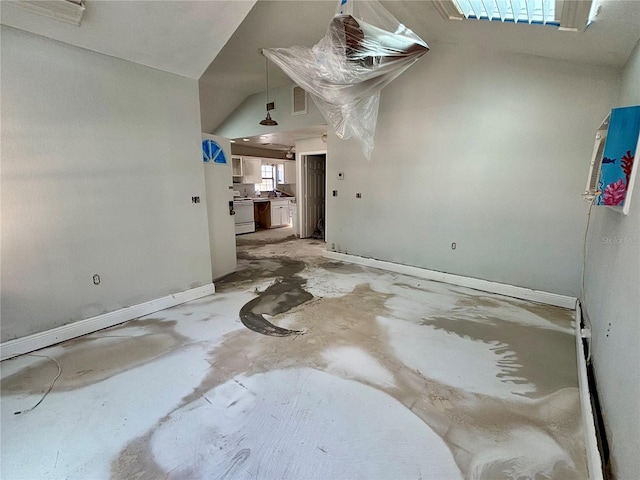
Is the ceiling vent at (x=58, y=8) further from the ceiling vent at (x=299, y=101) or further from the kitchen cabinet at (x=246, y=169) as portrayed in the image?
the kitchen cabinet at (x=246, y=169)

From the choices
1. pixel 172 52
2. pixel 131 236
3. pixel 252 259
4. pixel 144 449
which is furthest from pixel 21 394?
pixel 252 259

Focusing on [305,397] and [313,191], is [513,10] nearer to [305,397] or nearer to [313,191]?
[305,397]

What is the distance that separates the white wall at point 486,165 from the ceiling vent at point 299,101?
1.32 metres

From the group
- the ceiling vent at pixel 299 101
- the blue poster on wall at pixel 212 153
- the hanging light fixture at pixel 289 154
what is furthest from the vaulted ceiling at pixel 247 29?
the hanging light fixture at pixel 289 154

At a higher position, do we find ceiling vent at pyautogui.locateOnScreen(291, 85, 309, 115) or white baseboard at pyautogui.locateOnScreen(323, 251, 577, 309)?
ceiling vent at pyautogui.locateOnScreen(291, 85, 309, 115)

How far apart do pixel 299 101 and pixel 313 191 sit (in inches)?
91.7

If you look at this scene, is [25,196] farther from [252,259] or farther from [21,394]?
[252,259]

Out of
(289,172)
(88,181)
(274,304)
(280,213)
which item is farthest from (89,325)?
(289,172)

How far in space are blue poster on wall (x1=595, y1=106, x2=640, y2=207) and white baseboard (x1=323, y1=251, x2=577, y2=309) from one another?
6.87ft

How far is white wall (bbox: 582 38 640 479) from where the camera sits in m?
1.16

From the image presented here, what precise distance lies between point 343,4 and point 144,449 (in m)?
3.40

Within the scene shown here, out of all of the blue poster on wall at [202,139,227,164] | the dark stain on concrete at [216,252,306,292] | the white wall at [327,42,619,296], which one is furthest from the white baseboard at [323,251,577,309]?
the blue poster on wall at [202,139,227,164]

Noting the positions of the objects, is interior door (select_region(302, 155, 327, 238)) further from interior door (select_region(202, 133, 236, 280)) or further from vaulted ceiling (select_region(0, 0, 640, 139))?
vaulted ceiling (select_region(0, 0, 640, 139))

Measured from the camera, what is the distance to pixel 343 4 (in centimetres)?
240
